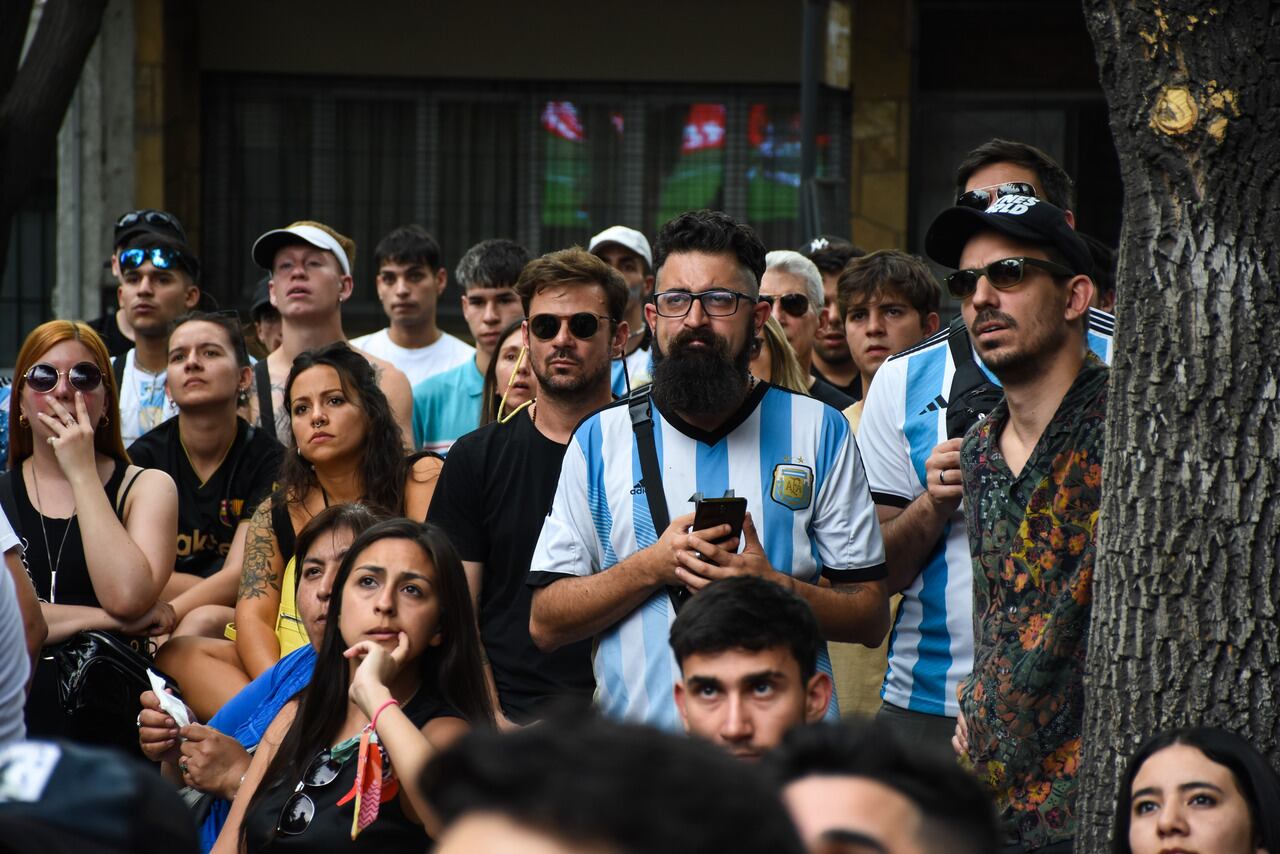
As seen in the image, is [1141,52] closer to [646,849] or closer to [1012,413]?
[1012,413]

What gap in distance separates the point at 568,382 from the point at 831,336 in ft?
8.69

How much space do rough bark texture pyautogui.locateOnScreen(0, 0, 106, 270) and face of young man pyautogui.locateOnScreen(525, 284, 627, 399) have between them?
4892 mm

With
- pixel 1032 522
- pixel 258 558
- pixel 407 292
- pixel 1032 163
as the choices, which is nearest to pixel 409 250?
pixel 407 292

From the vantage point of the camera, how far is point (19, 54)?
29.5 feet

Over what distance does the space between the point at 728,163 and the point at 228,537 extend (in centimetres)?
805

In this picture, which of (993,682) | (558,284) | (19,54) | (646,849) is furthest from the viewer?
(19,54)

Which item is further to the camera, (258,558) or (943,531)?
(258,558)

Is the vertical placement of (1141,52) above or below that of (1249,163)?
above

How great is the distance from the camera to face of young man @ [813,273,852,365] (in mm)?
7316

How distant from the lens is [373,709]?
3752mm

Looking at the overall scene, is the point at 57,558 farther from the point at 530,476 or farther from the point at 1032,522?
the point at 1032,522

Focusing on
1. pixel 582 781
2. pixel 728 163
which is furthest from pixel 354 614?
pixel 728 163

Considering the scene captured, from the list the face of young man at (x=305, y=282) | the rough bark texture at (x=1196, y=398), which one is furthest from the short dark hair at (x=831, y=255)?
the rough bark texture at (x=1196, y=398)

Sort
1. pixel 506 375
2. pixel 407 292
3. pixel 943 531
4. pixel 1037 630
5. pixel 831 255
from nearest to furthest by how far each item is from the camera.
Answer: pixel 1037 630, pixel 943 531, pixel 506 375, pixel 831 255, pixel 407 292
